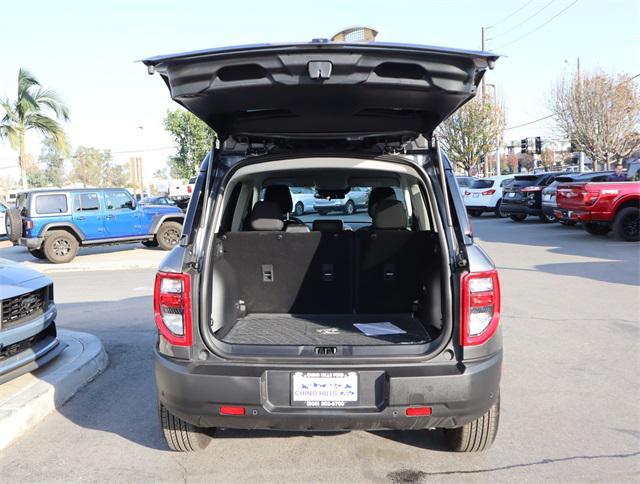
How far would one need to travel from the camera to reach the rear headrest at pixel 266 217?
4398 mm

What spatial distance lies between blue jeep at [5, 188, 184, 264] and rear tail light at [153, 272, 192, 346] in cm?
1244

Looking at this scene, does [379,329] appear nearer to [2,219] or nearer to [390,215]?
[390,215]

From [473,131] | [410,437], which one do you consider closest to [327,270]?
[410,437]

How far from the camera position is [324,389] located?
3.13m

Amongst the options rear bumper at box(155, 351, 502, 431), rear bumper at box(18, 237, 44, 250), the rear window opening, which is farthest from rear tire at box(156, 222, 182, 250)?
rear bumper at box(155, 351, 502, 431)

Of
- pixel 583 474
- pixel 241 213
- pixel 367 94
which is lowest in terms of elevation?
pixel 583 474

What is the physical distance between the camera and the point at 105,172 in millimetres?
99812

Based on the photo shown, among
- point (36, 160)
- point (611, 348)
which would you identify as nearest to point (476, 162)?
point (611, 348)

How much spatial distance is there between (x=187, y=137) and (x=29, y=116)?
45.9ft

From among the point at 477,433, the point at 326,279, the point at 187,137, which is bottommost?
the point at 477,433

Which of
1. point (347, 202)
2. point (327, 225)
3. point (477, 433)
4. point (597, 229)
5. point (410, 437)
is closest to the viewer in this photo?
point (477, 433)

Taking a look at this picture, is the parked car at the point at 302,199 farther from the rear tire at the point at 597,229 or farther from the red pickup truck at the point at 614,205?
the rear tire at the point at 597,229

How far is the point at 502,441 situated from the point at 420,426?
951 millimetres

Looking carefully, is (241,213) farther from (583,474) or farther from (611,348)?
(611,348)
